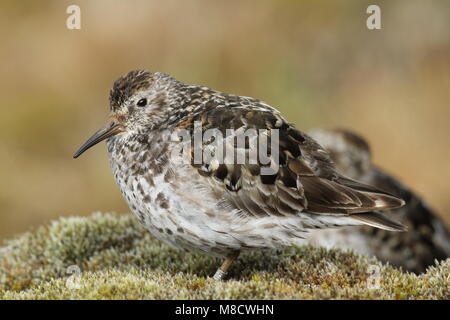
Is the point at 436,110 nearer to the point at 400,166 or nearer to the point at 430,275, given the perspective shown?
the point at 400,166

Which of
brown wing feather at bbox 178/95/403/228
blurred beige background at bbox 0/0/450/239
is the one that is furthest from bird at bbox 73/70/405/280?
blurred beige background at bbox 0/0/450/239

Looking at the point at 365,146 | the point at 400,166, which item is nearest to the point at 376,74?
the point at 400,166

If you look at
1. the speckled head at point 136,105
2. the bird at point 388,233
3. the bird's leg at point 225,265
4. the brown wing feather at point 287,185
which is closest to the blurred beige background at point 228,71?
the bird at point 388,233

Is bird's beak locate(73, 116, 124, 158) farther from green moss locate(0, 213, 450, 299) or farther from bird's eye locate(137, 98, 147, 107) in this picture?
green moss locate(0, 213, 450, 299)

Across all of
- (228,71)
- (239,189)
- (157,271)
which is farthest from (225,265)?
(228,71)

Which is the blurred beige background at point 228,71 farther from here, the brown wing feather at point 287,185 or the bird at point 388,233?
the brown wing feather at point 287,185

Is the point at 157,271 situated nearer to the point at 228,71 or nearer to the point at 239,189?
the point at 239,189
